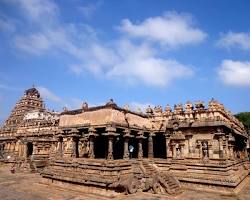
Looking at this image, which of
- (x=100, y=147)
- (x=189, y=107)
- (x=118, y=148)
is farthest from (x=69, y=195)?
(x=189, y=107)

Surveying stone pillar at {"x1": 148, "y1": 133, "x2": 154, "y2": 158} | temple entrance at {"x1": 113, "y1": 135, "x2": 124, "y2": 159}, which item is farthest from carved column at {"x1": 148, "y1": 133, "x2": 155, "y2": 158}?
temple entrance at {"x1": 113, "y1": 135, "x2": 124, "y2": 159}

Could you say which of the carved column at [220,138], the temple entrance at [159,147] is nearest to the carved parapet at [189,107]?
the carved column at [220,138]

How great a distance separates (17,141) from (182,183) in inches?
1376

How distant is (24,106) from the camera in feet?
173

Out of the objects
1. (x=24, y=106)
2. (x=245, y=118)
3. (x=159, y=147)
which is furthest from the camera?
(x=24, y=106)

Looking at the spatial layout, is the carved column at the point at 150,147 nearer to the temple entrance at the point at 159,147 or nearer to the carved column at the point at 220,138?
the temple entrance at the point at 159,147

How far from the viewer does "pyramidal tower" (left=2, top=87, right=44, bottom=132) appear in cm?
5104

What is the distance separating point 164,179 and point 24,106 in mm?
44518

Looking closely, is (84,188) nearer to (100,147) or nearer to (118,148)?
(100,147)

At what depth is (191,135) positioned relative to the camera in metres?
21.2

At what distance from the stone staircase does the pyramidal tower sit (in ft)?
125

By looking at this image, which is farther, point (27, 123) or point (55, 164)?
point (27, 123)

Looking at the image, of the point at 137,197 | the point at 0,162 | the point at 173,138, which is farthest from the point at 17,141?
the point at 137,197

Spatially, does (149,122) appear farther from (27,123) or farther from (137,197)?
(27,123)
